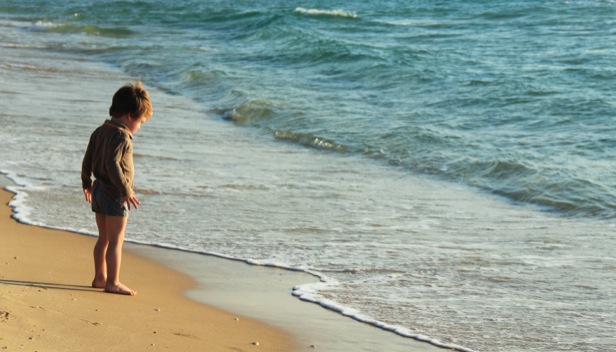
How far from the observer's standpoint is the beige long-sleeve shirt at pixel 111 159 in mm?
4918

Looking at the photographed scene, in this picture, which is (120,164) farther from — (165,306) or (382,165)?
(382,165)

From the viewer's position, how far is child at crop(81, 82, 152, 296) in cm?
493

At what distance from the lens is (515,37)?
68.6 feet

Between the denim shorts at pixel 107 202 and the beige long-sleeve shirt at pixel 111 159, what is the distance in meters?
0.03

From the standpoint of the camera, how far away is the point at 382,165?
1004 cm

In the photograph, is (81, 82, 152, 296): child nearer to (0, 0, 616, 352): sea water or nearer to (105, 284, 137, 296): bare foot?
(105, 284, 137, 296): bare foot

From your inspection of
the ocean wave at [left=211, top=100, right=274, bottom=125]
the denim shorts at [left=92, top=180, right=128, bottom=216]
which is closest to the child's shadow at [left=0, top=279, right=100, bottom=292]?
the denim shorts at [left=92, top=180, right=128, bottom=216]

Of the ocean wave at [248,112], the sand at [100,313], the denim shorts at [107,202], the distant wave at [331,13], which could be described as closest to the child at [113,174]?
the denim shorts at [107,202]

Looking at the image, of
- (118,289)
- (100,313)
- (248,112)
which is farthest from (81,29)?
(100,313)

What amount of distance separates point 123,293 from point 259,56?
15139 millimetres

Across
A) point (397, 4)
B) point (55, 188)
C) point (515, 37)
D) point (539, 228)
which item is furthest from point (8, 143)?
point (397, 4)

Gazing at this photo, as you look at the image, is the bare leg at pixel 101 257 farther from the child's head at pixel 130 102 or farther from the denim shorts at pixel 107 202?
the child's head at pixel 130 102

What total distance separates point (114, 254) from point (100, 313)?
54 centimetres

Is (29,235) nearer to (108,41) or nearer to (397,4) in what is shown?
(108,41)
